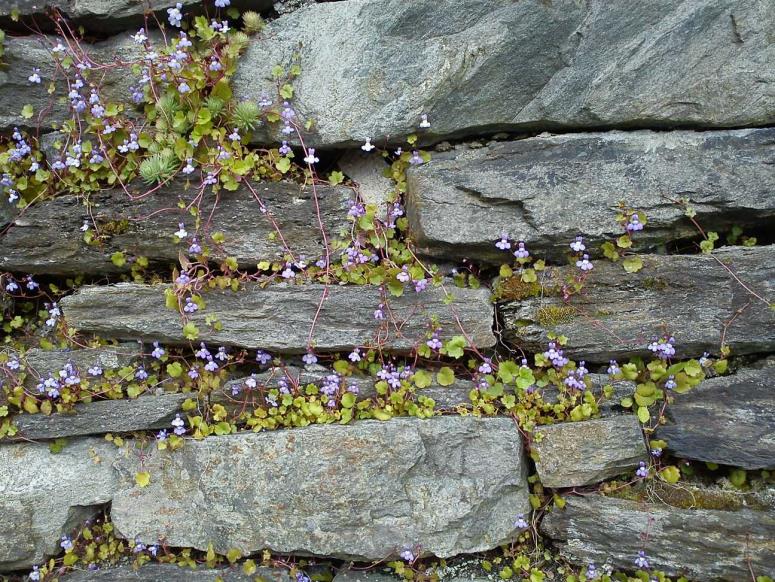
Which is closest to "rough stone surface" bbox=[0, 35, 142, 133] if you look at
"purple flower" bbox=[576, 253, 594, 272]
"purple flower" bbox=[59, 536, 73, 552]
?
"purple flower" bbox=[59, 536, 73, 552]

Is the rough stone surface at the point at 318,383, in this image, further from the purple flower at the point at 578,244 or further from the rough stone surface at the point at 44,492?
the purple flower at the point at 578,244

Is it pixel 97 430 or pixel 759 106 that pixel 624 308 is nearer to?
pixel 759 106

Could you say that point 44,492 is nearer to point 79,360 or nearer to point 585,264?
point 79,360

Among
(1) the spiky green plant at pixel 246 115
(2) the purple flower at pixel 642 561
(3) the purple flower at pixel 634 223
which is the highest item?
(1) the spiky green plant at pixel 246 115

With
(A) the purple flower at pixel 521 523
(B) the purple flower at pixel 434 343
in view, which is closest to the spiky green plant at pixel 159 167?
(B) the purple flower at pixel 434 343

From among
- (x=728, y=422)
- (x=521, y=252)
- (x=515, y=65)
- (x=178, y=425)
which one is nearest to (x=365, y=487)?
(x=178, y=425)

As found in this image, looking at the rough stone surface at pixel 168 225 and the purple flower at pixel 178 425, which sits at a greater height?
the rough stone surface at pixel 168 225

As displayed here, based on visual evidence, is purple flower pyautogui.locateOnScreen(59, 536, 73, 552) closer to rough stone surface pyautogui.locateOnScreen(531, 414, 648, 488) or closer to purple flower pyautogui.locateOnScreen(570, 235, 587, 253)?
rough stone surface pyautogui.locateOnScreen(531, 414, 648, 488)

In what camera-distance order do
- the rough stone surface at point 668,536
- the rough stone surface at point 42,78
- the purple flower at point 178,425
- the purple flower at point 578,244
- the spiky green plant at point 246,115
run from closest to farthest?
the rough stone surface at point 668,536 < the purple flower at point 578,244 < the purple flower at point 178,425 < the spiky green plant at point 246,115 < the rough stone surface at point 42,78
